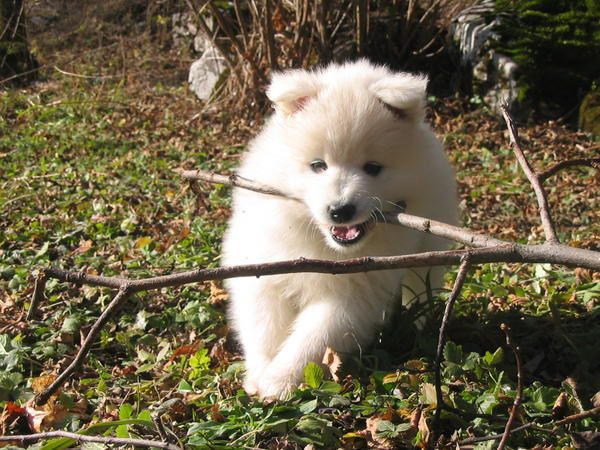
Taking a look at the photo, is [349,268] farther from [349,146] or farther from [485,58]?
[485,58]

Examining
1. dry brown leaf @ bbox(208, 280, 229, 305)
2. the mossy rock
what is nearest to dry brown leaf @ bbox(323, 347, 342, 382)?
dry brown leaf @ bbox(208, 280, 229, 305)

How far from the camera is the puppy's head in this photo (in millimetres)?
2840

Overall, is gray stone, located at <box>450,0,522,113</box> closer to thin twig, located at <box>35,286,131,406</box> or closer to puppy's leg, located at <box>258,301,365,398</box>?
puppy's leg, located at <box>258,301,365,398</box>

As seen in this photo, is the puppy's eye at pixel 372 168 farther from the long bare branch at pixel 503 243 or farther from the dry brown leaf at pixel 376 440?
the dry brown leaf at pixel 376 440

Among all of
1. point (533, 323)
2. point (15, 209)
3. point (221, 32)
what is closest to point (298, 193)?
point (533, 323)

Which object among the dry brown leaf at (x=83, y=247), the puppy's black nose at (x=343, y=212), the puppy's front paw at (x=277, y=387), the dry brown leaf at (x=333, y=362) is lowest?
the dry brown leaf at (x=83, y=247)

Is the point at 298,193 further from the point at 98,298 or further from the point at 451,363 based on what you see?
the point at 98,298

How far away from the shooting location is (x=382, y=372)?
2.76 meters

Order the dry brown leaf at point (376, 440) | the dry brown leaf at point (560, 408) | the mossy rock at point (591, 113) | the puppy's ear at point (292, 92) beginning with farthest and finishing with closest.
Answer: the mossy rock at point (591, 113) < the puppy's ear at point (292, 92) < the dry brown leaf at point (560, 408) < the dry brown leaf at point (376, 440)

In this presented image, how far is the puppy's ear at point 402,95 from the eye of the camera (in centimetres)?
297

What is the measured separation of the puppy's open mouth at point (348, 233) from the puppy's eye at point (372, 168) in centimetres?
23

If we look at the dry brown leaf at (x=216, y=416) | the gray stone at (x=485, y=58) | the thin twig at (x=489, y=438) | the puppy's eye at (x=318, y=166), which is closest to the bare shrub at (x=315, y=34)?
the gray stone at (x=485, y=58)

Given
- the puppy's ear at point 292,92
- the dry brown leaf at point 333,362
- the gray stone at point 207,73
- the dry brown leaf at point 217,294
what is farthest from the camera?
the gray stone at point 207,73

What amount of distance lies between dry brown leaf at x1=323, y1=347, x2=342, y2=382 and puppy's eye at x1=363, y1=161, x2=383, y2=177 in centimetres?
77
